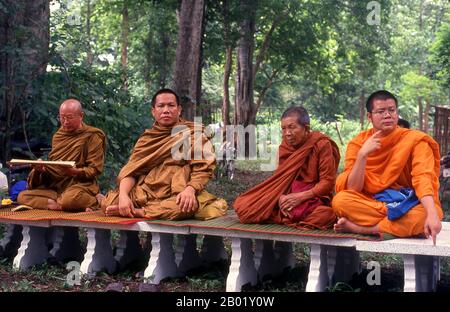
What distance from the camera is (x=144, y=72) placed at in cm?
1722

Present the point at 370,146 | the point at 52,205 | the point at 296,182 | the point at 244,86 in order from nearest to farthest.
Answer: the point at 370,146 → the point at 296,182 → the point at 52,205 → the point at 244,86

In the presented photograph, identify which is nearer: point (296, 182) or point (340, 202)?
point (340, 202)

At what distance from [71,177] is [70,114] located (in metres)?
0.57

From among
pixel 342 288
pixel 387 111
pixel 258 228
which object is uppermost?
Answer: pixel 387 111

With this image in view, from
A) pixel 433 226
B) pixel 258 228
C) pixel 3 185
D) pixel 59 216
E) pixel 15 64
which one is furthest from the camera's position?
pixel 15 64

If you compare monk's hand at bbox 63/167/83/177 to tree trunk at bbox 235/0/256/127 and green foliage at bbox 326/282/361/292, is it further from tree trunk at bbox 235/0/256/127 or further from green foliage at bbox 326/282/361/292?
tree trunk at bbox 235/0/256/127

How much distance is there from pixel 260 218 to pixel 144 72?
13.1m

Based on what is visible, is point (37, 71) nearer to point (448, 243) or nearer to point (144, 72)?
point (448, 243)

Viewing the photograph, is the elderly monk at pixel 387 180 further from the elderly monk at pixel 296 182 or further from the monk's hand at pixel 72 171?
the monk's hand at pixel 72 171

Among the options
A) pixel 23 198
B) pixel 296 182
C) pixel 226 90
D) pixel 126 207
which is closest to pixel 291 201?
pixel 296 182

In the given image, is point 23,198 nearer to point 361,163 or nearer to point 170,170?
point 170,170

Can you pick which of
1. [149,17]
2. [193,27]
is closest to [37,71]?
[193,27]

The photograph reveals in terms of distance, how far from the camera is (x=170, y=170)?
5.17 meters

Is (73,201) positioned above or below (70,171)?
below
